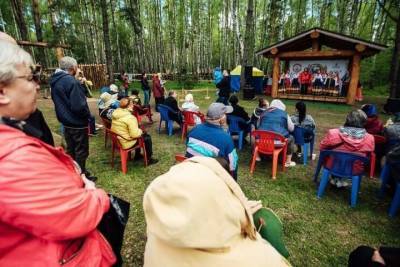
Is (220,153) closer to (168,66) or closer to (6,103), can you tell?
(6,103)

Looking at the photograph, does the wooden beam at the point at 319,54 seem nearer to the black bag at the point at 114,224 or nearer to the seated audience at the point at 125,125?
the seated audience at the point at 125,125

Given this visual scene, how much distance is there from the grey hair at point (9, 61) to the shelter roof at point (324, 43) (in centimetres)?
1372

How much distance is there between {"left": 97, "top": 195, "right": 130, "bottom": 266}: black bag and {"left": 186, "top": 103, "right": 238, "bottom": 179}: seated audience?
6.47ft

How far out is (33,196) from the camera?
0.88 m

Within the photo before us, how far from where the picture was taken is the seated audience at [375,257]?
1.83 m

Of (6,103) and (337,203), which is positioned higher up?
(6,103)

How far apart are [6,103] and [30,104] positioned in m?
0.10

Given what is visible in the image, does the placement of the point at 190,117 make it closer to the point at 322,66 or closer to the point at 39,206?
the point at 39,206

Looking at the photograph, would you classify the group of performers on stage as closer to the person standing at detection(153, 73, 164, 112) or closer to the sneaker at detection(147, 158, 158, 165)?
the person standing at detection(153, 73, 164, 112)

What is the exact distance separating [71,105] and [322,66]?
1438 centimetres

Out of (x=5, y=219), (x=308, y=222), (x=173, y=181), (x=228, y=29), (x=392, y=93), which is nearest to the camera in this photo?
(x=5, y=219)

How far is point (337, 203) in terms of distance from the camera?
3793 mm

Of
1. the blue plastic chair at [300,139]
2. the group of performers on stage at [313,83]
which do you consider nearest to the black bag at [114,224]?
the blue plastic chair at [300,139]

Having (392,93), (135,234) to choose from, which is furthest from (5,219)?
(392,93)
